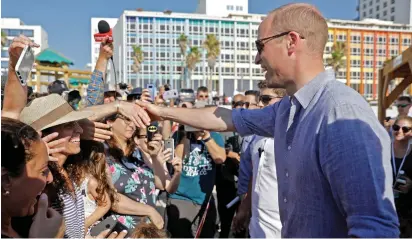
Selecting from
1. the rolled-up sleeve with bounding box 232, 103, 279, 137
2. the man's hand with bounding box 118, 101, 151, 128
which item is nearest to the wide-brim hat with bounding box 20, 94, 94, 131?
the man's hand with bounding box 118, 101, 151, 128

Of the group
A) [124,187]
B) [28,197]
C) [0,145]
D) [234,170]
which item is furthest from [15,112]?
[234,170]

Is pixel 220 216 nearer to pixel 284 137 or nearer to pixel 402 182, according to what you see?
pixel 402 182

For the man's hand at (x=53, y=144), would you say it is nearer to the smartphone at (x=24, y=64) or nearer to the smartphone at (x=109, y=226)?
the smartphone at (x=24, y=64)

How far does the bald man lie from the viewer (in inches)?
59.7

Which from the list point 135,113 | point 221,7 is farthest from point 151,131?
point 221,7

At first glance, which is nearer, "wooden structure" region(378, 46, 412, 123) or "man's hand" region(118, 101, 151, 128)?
"man's hand" region(118, 101, 151, 128)

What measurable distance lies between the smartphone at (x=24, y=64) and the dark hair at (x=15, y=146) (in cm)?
52

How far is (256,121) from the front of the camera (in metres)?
2.60

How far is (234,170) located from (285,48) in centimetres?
391

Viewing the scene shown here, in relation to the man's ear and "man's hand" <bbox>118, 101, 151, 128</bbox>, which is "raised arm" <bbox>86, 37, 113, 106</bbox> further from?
the man's ear

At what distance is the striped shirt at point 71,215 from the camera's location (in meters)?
2.17

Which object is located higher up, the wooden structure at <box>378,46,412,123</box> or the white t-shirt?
the wooden structure at <box>378,46,412,123</box>

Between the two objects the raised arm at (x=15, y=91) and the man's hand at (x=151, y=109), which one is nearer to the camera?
the raised arm at (x=15, y=91)

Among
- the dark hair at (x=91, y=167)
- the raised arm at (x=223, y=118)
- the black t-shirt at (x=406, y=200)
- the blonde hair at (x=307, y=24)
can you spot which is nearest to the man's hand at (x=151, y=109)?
the raised arm at (x=223, y=118)
